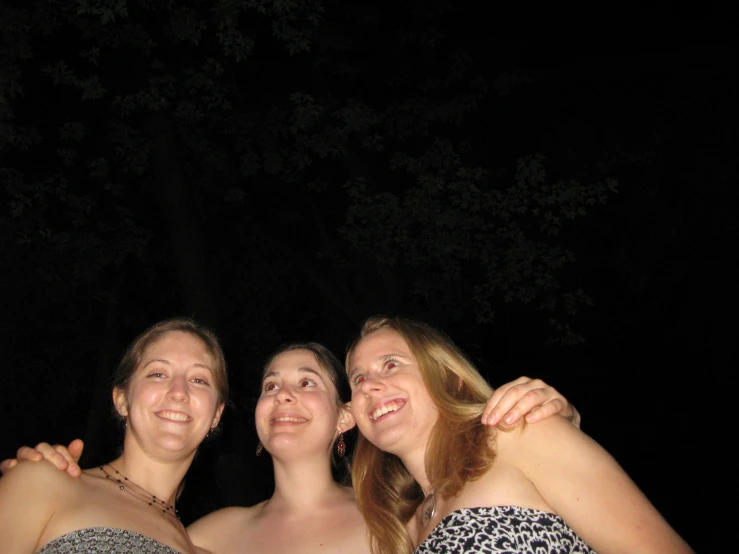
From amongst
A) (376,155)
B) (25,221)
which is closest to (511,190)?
(376,155)

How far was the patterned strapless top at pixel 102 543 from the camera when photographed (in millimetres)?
2396

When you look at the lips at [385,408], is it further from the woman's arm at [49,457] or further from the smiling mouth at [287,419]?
the woman's arm at [49,457]

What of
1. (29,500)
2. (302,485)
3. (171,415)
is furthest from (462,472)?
(29,500)

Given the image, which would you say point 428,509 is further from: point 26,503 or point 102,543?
point 26,503

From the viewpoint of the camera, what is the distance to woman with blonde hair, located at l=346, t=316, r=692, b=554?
7.20ft

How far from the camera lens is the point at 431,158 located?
7.98 m

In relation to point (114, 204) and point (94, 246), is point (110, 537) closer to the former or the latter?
point (94, 246)

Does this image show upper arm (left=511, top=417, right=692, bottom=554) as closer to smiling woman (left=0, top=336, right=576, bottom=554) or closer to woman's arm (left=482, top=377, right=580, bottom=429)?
woman's arm (left=482, top=377, right=580, bottom=429)

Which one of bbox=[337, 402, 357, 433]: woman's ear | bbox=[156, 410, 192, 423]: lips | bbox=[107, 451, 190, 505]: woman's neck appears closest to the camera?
bbox=[156, 410, 192, 423]: lips

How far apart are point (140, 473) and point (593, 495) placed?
195 cm

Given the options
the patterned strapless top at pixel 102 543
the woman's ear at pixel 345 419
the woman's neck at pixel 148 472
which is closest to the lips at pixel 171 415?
the woman's neck at pixel 148 472

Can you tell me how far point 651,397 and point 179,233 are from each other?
8.76m

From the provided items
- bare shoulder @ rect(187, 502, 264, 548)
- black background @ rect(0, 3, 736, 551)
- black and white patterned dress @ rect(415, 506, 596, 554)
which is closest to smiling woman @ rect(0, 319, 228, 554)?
bare shoulder @ rect(187, 502, 264, 548)

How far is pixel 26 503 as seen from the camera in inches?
95.7
